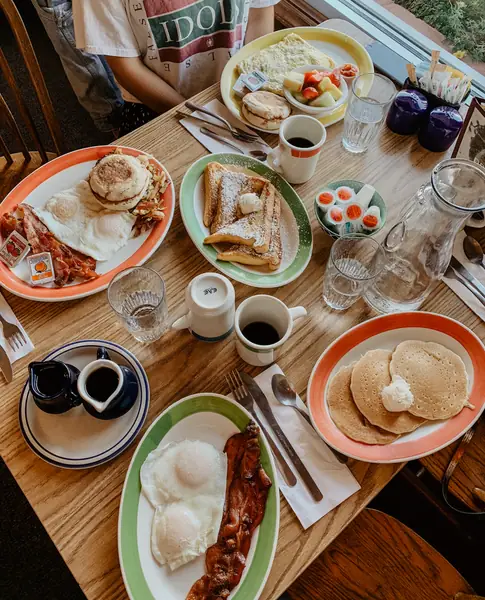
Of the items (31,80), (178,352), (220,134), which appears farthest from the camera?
(31,80)

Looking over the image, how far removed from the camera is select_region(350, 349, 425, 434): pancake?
98 centimetres

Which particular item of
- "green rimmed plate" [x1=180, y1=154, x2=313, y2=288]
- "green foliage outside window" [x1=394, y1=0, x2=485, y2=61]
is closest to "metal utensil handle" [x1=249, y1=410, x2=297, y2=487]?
"green rimmed plate" [x1=180, y1=154, x2=313, y2=288]

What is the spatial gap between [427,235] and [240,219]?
17.5 inches

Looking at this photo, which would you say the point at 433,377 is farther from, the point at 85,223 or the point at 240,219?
the point at 85,223

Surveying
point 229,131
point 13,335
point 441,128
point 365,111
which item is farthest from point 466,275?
point 13,335

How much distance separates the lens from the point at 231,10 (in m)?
1.58

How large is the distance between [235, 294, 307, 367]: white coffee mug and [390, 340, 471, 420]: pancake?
24cm

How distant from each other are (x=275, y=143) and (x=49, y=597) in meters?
1.67

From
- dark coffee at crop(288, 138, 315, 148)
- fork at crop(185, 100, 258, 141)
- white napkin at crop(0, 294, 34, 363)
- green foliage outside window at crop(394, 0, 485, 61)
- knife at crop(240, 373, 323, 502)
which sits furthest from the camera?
green foliage outside window at crop(394, 0, 485, 61)

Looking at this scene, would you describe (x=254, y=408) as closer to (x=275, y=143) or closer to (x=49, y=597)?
(x=275, y=143)

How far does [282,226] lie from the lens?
1254 millimetres

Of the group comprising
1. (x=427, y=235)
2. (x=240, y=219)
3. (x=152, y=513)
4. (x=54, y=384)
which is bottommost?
(x=152, y=513)

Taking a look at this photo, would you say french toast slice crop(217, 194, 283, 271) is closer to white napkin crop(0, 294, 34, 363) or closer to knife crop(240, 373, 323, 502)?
knife crop(240, 373, 323, 502)

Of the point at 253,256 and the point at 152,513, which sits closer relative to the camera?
the point at 152,513
